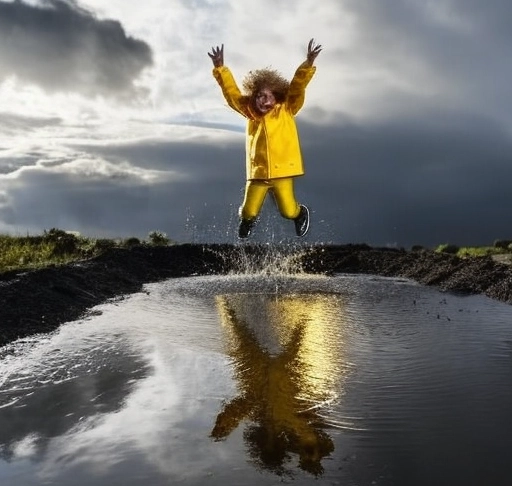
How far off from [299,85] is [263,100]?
0.45 m

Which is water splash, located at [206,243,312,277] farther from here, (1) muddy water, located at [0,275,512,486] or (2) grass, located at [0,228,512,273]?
(1) muddy water, located at [0,275,512,486]

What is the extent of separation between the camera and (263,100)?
6.75m

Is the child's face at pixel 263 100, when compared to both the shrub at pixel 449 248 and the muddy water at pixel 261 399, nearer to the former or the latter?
the muddy water at pixel 261 399

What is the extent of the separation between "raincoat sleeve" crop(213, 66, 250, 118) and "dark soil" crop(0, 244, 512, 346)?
340 cm

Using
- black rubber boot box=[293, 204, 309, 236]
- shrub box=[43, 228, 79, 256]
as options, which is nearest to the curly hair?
black rubber boot box=[293, 204, 309, 236]

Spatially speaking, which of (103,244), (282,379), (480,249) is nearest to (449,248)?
(480,249)

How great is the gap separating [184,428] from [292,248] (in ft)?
39.0

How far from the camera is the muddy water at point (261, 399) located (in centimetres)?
329

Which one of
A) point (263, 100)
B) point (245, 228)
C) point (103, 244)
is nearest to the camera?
point (263, 100)

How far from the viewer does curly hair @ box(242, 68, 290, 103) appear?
680 centimetres

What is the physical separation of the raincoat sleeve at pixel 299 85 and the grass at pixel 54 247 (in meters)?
6.91

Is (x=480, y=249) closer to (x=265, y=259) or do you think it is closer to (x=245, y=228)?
(x=265, y=259)

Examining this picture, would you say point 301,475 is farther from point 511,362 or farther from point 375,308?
point 375,308

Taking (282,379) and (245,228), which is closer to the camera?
(282,379)
